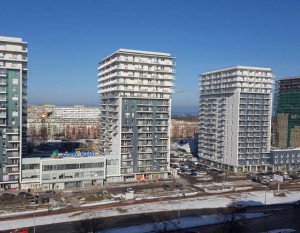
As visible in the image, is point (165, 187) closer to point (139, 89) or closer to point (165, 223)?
point (139, 89)

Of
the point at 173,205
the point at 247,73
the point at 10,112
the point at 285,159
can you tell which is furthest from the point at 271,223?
the point at 10,112

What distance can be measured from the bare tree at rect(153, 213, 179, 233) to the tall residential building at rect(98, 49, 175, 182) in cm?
1990

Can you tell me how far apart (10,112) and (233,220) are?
36.9m

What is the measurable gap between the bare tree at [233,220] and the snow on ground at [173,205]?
81.9 inches

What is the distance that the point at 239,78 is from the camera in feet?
232

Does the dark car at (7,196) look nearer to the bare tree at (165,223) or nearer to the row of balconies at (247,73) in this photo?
the bare tree at (165,223)

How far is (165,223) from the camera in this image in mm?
34781

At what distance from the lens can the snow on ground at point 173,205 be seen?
38875 mm

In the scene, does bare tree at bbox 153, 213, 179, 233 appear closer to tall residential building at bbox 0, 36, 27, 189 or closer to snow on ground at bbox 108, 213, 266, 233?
snow on ground at bbox 108, 213, 266, 233


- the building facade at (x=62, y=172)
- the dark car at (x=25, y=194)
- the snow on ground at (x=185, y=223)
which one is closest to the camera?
the snow on ground at (x=185, y=223)

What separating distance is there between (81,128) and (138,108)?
92.8 m

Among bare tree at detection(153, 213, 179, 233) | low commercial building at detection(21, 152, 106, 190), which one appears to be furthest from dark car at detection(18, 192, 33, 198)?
bare tree at detection(153, 213, 179, 233)

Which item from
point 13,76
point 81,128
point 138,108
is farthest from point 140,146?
point 81,128

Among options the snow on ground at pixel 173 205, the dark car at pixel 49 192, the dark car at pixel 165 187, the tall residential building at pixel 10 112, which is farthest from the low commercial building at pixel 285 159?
the tall residential building at pixel 10 112
